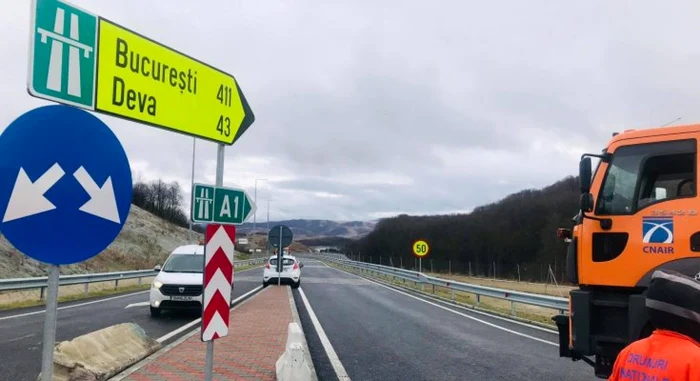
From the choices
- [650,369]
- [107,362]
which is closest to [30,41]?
[650,369]

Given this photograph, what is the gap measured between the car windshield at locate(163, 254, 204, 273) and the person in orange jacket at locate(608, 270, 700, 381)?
1396 cm

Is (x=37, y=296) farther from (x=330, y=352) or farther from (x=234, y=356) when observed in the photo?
(x=330, y=352)

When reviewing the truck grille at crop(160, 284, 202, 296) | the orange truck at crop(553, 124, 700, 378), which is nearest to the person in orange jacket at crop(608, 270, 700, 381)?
the orange truck at crop(553, 124, 700, 378)

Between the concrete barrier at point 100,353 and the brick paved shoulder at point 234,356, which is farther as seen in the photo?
the brick paved shoulder at point 234,356

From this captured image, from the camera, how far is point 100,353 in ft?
23.6

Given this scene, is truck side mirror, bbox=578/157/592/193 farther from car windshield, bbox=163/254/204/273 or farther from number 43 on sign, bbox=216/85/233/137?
car windshield, bbox=163/254/204/273

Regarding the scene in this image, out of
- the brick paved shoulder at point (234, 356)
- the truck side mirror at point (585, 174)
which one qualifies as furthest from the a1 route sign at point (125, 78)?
the brick paved shoulder at point (234, 356)

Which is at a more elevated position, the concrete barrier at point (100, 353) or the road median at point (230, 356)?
the concrete barrier at point (100, 353)

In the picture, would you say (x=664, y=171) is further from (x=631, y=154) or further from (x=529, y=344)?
(x=529, y=344)

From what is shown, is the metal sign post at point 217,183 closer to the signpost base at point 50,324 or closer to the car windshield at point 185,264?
the signpost base at point 50,324

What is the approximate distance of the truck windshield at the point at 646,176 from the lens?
5.49 metres

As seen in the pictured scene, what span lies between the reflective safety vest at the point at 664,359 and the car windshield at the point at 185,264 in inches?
545

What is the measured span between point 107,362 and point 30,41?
5505 mm

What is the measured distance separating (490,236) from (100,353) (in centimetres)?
9779
